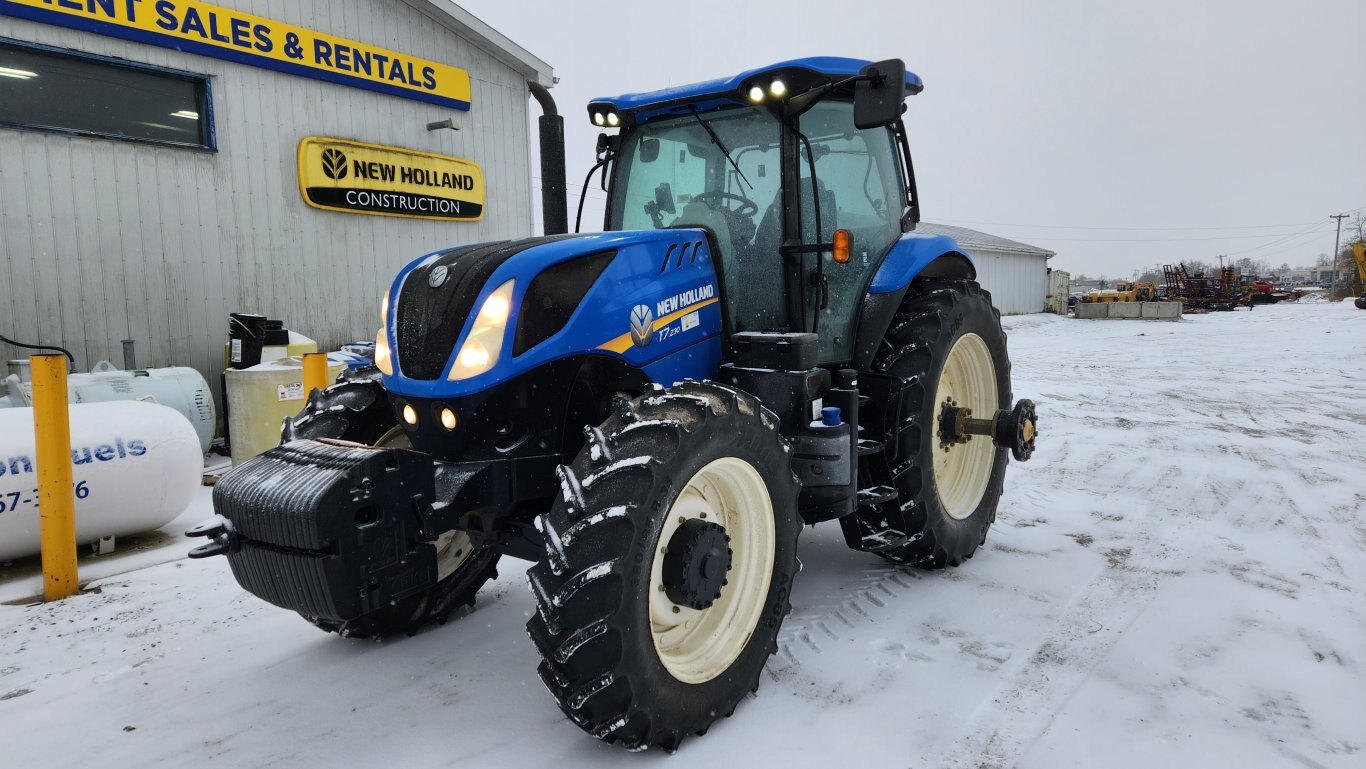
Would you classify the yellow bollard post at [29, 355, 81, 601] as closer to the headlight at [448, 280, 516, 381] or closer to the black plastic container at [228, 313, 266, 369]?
the headlight at [448, 280, 516, 381]

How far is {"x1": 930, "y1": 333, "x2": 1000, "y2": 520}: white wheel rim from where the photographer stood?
452 centimetres

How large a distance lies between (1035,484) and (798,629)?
Answer: 10.7 feet

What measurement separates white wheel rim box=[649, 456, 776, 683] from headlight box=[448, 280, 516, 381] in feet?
2.50

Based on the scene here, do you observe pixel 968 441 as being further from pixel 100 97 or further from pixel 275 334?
pixel 100 97

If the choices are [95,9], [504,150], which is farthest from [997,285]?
[95,9]

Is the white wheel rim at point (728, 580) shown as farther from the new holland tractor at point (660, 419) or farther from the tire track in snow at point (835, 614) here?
the tire track in snow at point (835, 614)

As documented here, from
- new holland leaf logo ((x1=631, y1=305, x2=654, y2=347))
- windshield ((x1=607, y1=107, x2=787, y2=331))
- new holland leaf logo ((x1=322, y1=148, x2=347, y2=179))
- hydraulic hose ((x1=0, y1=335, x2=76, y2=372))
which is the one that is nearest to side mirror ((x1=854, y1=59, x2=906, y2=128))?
windshield ((x1=607, y1=107, x2=787, y2=331))

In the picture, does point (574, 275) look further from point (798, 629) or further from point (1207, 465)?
point (1207, 465)

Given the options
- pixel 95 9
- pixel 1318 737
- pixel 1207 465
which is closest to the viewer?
pixel 1318 737

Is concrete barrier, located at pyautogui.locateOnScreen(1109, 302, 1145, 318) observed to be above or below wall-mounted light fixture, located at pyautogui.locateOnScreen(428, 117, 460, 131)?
below

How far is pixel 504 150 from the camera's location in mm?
10984

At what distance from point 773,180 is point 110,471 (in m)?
4.01

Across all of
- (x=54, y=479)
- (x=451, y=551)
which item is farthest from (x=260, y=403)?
(x=451, y=551)

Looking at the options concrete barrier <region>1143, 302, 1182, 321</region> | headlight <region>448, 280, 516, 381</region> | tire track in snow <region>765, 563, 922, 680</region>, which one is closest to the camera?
headlight <region>448, 280, 516, 381</region>
